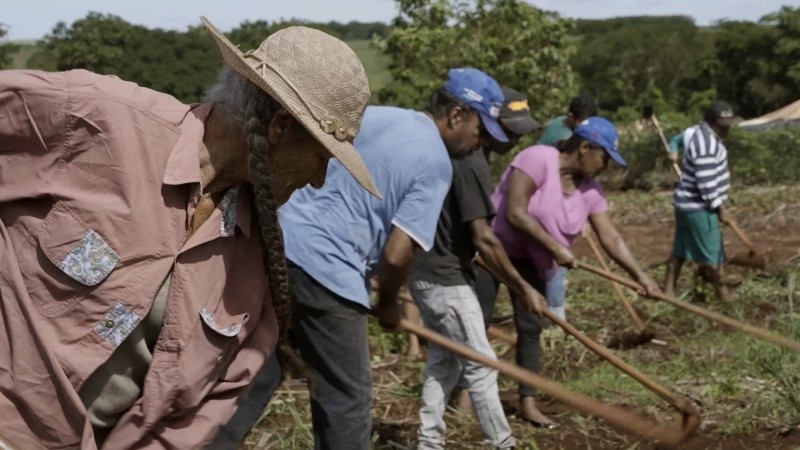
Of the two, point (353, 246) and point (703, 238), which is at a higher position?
point (353, 246)

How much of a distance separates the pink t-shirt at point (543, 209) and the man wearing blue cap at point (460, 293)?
0.55 meters

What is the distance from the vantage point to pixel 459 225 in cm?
521

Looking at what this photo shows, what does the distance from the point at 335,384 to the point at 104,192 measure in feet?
5.79

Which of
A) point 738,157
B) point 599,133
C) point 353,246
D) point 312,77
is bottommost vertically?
point 738,157

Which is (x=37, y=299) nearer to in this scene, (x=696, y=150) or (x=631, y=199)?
(x=696, y=150)

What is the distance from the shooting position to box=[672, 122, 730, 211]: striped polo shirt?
895cm

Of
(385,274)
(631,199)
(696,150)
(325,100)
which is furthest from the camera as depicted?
(631,199)

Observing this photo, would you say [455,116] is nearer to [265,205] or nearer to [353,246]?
[353,246]

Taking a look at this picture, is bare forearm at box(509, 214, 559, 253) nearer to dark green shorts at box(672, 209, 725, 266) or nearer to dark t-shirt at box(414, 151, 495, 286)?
dark t-shirt at box(414, 151, 495, 286)

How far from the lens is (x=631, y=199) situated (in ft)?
56.1

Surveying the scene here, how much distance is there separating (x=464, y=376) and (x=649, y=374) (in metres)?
1.88

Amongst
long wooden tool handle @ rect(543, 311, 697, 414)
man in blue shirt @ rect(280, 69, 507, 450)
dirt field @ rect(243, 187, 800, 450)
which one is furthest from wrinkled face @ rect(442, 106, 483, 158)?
dirt field @ rect(243, 187, 800, 450)

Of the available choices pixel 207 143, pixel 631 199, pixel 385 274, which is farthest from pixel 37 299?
pixel 631 199

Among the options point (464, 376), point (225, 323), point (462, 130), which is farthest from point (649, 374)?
point (225, 323)
